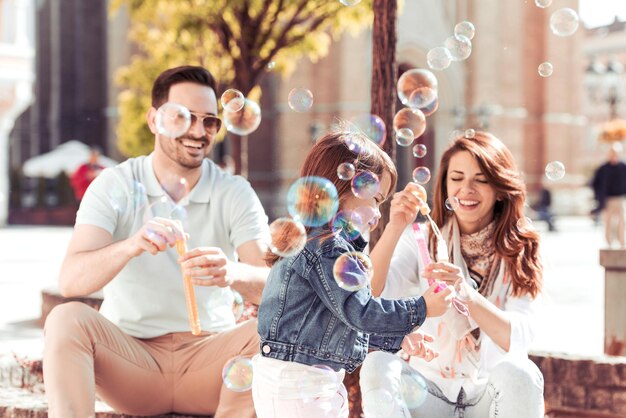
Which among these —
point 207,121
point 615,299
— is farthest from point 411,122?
point 615,299

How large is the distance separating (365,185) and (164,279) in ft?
2.63

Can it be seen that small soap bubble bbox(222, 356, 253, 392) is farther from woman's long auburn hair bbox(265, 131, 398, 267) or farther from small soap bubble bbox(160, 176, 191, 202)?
small soap bubble bbox(160, 176, 191, 202)

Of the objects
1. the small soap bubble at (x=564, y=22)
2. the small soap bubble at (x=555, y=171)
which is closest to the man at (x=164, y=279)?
the small soap bubble at (x=555, y=171)

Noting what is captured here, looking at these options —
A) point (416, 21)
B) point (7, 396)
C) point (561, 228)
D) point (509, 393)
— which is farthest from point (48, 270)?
point (416, 21)

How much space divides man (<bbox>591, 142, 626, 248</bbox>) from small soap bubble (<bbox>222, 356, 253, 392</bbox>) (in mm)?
10059

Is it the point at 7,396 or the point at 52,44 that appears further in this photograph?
the point at 52,44

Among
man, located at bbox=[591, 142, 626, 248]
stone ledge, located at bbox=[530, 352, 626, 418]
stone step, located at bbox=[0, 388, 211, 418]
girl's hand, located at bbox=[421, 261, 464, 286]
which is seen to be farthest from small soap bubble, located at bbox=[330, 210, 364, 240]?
man, located at bbox=[591, 142, 626, 248]

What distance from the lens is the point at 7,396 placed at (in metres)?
3.13

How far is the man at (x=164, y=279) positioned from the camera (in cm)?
255

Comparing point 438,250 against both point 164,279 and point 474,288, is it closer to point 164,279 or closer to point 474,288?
point 474,288

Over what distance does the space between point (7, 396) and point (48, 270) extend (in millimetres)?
7425

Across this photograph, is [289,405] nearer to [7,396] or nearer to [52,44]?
[7,396]

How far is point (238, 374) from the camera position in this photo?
252cm

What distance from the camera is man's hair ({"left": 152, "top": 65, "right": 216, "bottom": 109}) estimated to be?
2781mm
